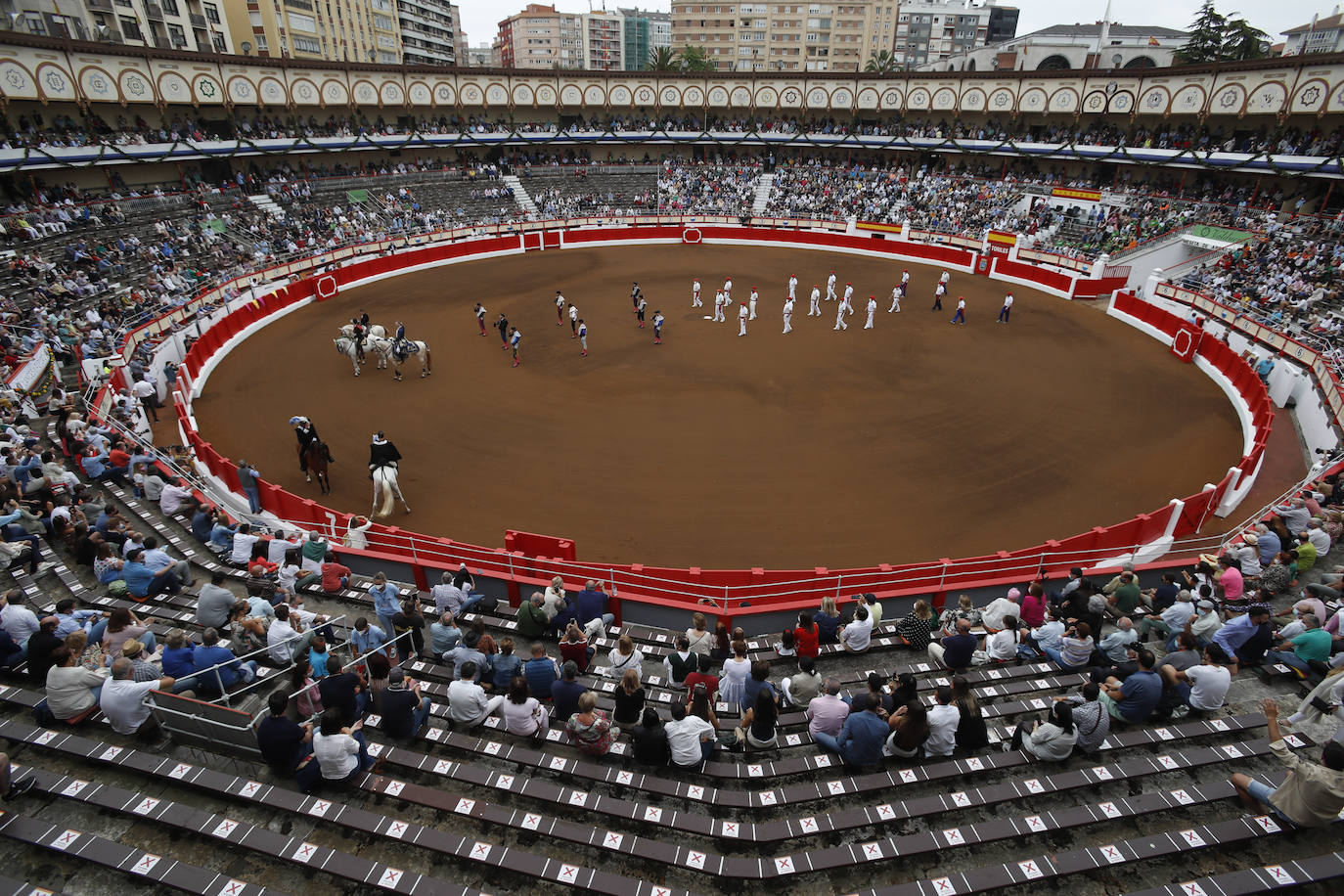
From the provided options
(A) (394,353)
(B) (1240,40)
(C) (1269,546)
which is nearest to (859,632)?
(C) (1269,546)

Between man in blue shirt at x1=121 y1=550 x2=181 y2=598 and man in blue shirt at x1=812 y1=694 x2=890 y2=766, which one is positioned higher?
man in blue shirt at x1=812 y1=694 x2=890 y2=766

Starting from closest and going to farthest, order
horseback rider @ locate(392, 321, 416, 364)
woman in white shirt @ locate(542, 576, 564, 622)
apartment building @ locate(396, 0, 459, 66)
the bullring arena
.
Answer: the bullring arena, woman in white shirt @ locate(542, 576, 564, 622), horseback rider @ locate(392, 321, 416, 364), apartment building @ locate(396, 0, 459, 66)

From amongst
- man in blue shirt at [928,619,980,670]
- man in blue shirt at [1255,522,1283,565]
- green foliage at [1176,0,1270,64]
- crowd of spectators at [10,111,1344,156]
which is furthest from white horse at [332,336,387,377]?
green foliage at [1176,0,1270,64]

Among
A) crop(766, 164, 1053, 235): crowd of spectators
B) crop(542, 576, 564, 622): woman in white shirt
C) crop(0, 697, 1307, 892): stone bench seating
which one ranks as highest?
crop(766, 164, 1053, 235): crowd of spectators

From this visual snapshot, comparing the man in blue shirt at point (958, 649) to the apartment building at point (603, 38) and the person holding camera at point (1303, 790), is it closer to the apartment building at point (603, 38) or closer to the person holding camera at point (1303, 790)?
the person holding camera at point (1303, 790)

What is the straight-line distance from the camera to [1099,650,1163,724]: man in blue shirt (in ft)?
25.9

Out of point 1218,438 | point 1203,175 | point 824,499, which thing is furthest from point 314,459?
point 1203,175

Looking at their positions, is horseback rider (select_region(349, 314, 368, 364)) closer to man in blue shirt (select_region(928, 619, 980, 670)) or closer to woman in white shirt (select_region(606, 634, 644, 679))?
woman in white shirt (select_region(606, 634, 644, 679))

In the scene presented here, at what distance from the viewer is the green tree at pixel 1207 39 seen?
62125 mm

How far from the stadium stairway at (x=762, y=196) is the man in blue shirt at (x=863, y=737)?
4664 cm

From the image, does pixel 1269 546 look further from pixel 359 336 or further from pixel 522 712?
pixel 359 336

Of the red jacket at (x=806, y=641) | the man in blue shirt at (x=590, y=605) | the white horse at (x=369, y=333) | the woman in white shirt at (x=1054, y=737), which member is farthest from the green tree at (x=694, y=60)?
the woman in white shirt at (x=1054, y=737)

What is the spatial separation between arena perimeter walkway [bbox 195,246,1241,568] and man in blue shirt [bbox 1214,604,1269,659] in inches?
233

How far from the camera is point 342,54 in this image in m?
81.6
